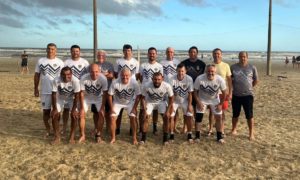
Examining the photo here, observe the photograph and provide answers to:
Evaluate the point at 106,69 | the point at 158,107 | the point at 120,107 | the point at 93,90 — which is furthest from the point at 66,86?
the point at 158,107

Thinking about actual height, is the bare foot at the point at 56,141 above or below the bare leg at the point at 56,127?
below

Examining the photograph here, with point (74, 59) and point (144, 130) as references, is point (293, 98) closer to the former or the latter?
point (144, 130)

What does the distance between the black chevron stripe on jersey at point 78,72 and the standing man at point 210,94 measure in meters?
2.21

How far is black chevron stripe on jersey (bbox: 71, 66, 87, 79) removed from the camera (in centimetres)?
746

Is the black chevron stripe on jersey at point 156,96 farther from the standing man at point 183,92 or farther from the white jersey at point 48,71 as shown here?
the white jersey at point 48,71

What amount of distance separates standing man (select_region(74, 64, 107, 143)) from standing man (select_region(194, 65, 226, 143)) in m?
1.82

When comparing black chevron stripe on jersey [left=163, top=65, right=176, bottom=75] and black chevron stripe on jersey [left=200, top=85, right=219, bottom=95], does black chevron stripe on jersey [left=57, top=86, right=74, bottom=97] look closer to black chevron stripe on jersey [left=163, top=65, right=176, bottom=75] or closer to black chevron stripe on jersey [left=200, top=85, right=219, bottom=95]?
black chevron stripe on jersey [left=163, top=65, right=176, bottom=75]

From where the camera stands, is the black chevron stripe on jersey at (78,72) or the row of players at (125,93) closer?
the row of players at (125,93)

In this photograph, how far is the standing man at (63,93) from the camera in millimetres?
7039

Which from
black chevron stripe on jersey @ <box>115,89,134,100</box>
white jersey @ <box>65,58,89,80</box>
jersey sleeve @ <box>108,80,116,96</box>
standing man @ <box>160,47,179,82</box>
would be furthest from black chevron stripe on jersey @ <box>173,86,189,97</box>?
white jersey @ <box>65,58,89,80</box>

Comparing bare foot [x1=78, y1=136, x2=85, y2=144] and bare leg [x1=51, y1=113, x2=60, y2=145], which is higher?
bare leg [x1=51, y1=113, x2=60, y2=145]

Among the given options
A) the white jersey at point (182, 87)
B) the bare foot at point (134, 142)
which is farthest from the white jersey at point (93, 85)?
the white jersey at point (182, 87)

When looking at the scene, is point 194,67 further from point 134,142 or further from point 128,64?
point 134,142

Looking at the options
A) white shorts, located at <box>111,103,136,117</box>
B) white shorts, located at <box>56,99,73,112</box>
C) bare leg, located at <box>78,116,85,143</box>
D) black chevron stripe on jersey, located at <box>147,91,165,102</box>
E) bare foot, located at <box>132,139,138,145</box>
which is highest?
black chevron stripe on jersey, located at <box>147,91,165,102</box>
